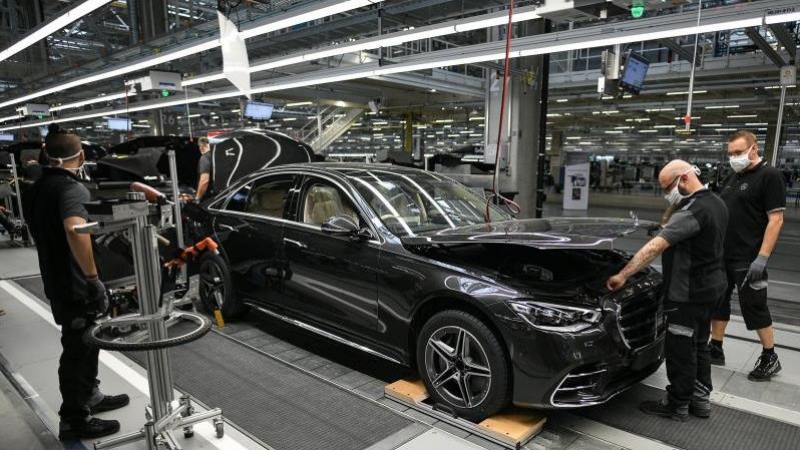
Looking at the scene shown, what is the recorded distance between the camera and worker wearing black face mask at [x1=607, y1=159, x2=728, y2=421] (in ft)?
9.00

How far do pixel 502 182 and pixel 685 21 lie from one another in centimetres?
432

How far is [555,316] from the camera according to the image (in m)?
2.55

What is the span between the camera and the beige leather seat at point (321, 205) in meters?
3.70

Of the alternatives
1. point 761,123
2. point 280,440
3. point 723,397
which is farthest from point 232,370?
point 761,123

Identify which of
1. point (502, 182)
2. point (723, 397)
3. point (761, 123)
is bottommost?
point (723, 397)

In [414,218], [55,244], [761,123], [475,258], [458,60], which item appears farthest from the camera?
[761,123]

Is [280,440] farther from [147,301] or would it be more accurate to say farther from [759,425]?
[759,425]

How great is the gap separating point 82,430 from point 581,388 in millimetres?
2684

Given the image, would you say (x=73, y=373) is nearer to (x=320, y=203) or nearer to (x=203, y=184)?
(x=320, y=203)

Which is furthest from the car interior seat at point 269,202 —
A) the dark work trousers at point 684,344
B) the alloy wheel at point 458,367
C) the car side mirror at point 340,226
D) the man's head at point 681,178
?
the dark work trousers at point 684,344

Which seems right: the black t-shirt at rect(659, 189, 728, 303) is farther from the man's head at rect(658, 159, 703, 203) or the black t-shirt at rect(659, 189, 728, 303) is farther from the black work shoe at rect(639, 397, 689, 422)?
the black work shoe at rect(639, 397, 689, 422)

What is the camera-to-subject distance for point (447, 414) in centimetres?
288

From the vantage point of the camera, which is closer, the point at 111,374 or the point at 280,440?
the point at 280,440

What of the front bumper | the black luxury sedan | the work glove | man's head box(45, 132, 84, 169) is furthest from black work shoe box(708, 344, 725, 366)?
man's head box(45, 132, 84, 169)
